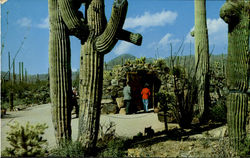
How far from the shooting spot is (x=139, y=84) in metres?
13.9

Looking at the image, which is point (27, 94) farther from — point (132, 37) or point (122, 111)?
→ point (132, 37)

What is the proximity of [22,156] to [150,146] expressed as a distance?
8.59 feet

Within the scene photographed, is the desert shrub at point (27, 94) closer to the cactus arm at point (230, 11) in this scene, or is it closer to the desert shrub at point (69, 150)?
the desert shrub at point (69, 150)

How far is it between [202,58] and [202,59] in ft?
0.11

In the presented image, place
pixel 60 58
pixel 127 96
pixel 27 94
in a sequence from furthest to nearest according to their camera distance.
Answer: pixel 27 94, pixel 127 96, pixel 60 58

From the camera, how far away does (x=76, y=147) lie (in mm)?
4844

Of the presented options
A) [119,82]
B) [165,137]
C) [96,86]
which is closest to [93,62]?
[96,86]

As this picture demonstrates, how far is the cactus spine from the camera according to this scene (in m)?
8.86

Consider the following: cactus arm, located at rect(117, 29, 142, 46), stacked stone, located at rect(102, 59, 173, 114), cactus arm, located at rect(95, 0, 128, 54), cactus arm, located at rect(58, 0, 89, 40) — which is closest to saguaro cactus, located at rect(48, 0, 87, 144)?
cactus arm, located at rect(58, 0, 89, 40)

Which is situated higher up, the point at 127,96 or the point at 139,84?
the point at 139,84

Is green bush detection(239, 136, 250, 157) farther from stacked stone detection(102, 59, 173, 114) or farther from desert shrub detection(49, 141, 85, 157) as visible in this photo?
stacked stone detection(102, 59, 173, 114)

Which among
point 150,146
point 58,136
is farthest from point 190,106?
point 58,136

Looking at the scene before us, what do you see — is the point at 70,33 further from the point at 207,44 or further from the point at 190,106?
the point at 207,44

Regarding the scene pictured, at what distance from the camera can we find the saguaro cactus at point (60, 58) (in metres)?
4.95
